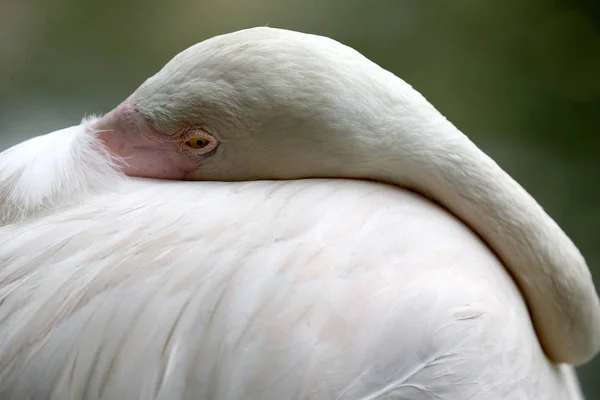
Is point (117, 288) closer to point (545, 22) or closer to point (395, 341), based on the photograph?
point (395, 341)

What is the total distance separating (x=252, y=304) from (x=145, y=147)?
0.89 ft

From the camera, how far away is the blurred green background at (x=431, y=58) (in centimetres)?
162

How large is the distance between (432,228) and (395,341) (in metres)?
0.16

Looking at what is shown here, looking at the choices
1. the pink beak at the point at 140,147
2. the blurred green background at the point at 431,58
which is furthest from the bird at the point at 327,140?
the blurred green background at the point at 431,58

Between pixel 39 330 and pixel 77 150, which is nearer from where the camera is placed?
pixel 39 330

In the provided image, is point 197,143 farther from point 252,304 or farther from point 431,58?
point 431,58

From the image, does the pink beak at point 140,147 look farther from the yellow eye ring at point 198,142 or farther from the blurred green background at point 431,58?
the blurred green background at point 431,58

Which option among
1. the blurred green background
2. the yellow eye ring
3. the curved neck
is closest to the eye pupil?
the yellow eye ring

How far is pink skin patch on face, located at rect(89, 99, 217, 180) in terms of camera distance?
76cm

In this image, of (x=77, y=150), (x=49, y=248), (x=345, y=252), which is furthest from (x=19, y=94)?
(x=345, y=252)

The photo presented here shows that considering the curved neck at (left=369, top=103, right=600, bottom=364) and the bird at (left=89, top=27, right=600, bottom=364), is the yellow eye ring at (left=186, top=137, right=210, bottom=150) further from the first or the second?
the curved neck at (left=369, top=103, right=600, bottom=364)

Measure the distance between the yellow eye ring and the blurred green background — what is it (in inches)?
36.0

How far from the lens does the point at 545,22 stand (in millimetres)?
1742

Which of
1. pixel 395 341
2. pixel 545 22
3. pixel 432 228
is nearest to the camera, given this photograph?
pixel 395 341
